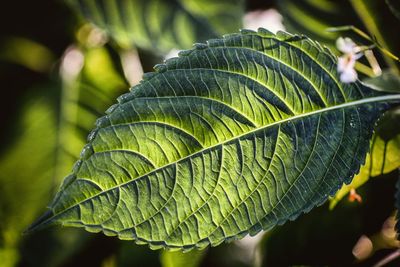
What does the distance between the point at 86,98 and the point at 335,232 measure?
512 millimetres

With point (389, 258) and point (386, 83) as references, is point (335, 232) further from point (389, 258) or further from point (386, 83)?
point (386, 83)

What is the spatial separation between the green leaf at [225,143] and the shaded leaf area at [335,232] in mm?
214

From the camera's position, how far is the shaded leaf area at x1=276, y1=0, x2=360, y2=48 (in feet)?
2.58

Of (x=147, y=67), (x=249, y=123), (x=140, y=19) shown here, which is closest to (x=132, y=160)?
(x=249, y=123)

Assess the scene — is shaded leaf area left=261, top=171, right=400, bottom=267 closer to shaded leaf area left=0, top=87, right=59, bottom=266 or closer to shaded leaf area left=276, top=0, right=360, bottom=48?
shaded leaf area left=276, top=0, right=360, bottom=48

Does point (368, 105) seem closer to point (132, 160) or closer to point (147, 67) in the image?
point (132, 160)

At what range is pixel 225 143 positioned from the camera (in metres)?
0.55

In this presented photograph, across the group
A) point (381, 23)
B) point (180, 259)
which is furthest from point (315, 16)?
point (180, 259)

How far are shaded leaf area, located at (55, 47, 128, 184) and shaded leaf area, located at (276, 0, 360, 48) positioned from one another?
340 mm

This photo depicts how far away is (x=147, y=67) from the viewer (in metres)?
1.00

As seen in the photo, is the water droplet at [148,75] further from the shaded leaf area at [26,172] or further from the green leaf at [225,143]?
the shaded leaf area at [26,172]

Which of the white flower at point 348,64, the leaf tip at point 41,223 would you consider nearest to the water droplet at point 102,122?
the leaf tip at point 41,223

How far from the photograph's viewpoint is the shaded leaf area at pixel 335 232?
76 cm

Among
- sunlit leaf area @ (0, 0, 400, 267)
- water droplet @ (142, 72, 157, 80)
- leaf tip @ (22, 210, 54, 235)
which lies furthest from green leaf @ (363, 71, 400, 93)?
leaf tip @ (22, 210, 54, 235)
